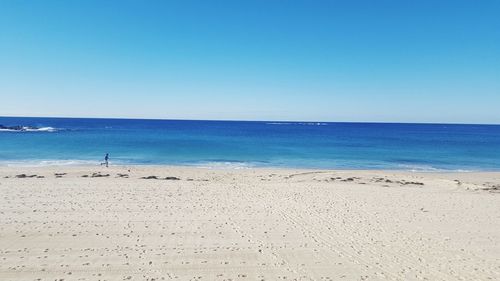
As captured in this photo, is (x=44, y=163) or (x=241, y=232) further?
(x=44, y=163)

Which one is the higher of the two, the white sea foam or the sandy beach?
the sandy beach

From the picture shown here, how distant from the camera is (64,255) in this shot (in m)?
9.02

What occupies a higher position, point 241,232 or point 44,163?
point 241,232

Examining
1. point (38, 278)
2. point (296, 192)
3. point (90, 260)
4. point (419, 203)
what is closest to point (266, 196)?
point (296, 192)

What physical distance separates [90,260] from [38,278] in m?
1.21

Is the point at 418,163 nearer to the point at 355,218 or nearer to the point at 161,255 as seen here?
the point at 355,218

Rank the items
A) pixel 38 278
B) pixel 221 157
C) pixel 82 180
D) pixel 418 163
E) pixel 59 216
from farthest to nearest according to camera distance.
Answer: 1. pixel 221 157
2. pixel 418 163
3. pixel 82 180
4. pixel 59 216
5. pixel 38 278

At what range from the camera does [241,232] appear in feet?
36.9

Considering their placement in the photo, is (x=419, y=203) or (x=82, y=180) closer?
(x=419, y=203)

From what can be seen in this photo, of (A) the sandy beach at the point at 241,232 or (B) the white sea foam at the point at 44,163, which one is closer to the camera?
(A) the sandy beach at the point at 241,232

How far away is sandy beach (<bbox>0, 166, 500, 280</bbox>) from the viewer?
333 inches

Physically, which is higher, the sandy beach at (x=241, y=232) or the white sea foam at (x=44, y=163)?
the sandy beach at (x=241, y=232)

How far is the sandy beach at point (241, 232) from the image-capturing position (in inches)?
333

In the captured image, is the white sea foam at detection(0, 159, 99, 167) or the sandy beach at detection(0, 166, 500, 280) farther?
the white sea foam at detection(0, 159, 99, 167)
